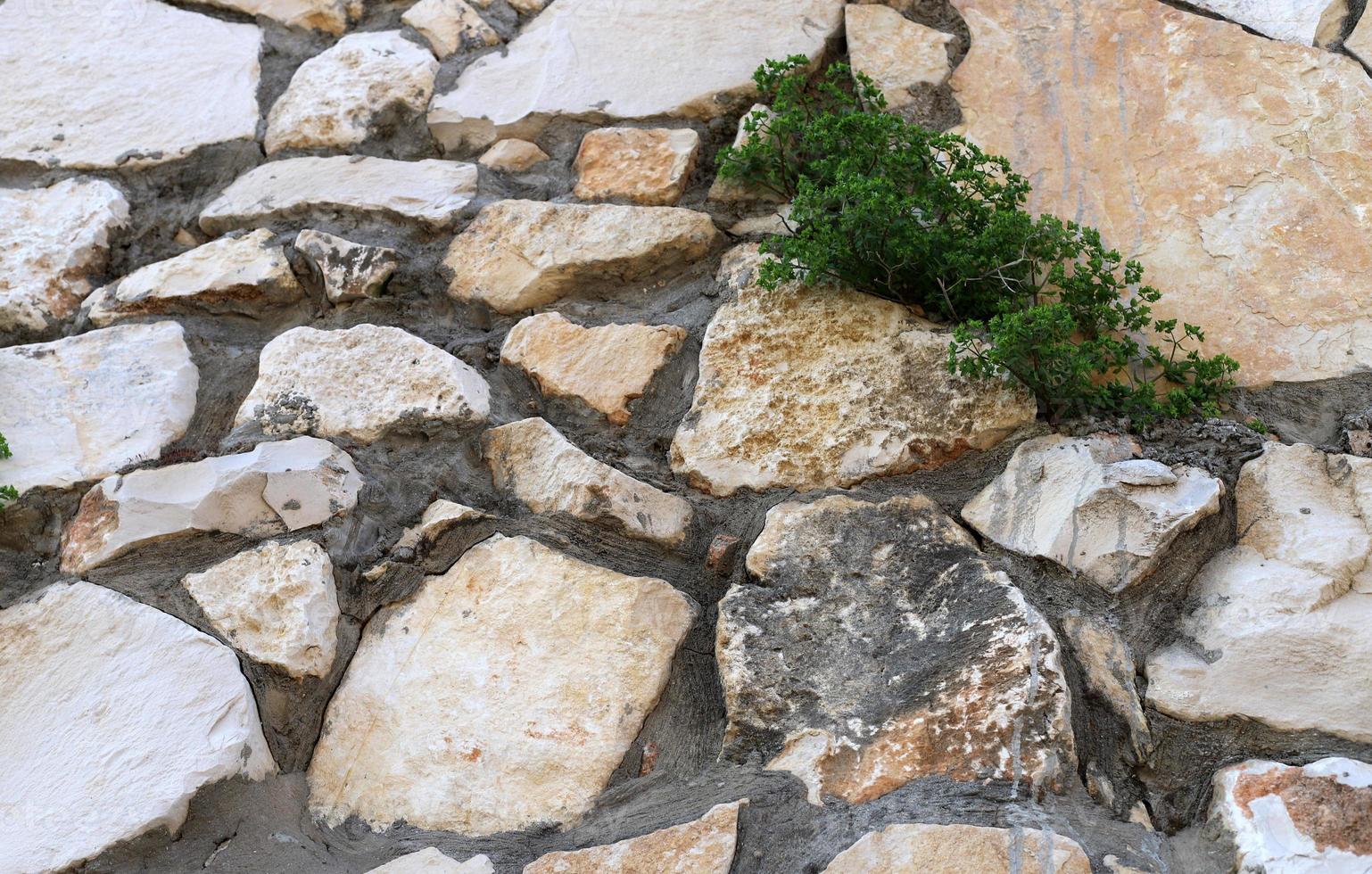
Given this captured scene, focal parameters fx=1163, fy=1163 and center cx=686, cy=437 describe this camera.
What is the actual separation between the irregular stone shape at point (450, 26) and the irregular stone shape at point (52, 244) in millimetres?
751

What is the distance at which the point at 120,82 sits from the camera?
2.63 m

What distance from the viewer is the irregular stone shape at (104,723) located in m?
1.62

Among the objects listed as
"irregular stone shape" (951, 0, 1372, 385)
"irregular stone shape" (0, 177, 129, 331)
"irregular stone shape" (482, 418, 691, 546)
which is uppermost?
"irregular stone shape" (951, 0, 1372, 385)

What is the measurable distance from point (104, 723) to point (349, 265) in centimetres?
93

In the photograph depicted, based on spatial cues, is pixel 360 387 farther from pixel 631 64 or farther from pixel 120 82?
pixel 120 82

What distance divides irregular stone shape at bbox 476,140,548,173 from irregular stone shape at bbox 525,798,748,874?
140 centimetres

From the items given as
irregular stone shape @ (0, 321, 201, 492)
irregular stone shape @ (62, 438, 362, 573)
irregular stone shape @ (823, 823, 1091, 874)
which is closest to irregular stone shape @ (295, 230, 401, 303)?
irregular stone shape @ (0, 321, 201, 492)

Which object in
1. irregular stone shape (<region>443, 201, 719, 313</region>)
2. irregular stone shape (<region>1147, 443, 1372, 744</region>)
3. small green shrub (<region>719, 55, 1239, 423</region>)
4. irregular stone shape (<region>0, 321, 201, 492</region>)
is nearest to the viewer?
irregular stone shape (<region>1147, 443, 1372, 744</region>)

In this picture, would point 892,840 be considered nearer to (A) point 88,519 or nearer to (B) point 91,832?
(B) point 91,832

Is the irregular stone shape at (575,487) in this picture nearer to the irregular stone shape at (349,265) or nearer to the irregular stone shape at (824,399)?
the irregular stone shape at (824,399)

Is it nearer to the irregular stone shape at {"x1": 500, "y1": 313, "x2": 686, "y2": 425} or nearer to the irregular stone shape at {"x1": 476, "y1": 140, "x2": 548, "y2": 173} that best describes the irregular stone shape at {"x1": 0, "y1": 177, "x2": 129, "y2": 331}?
the irregular stone shape at {"x1": 476, "y1": 140, "x2": 548, "y2": 173}

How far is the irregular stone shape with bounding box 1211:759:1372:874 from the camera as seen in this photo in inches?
51.2

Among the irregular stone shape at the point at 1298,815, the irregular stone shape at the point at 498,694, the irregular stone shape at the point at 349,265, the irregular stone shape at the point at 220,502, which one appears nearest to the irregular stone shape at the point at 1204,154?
the irregular stone shape at the point at 1298,815

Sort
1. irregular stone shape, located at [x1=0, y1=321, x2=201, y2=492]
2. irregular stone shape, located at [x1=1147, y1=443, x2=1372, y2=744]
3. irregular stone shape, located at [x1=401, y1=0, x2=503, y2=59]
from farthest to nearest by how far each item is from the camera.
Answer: irregular stone shape, located at [x1=401, y1=0, x2=503, y2=59], irregular stone shape, located at [x1=0, y1=321, x2=201, y2=492], irregular stone shape, located at [x1=1147, y1=443, x2=1372, y2=744]
